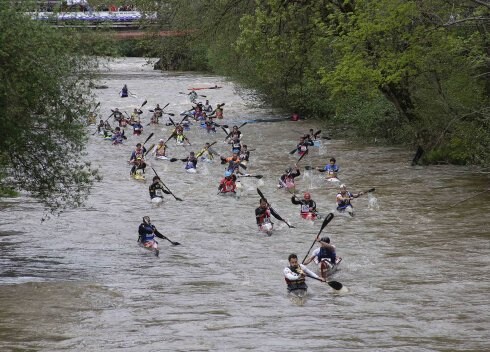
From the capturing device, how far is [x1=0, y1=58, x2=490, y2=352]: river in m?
15.5

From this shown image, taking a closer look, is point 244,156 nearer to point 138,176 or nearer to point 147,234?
point 138,176

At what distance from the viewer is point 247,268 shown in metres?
20.8

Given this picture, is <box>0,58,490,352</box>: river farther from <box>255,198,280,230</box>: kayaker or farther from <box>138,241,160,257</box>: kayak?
<box>255,198,280,230</box>: kayaker

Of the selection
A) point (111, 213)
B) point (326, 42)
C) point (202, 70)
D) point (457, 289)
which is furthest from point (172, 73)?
point (457, 289)

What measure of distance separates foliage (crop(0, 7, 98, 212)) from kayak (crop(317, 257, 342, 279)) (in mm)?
5292

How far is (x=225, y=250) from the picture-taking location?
22.8 m

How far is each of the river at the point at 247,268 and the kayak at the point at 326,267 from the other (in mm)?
174

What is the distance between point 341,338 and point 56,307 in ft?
17.1

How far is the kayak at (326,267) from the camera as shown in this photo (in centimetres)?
1988

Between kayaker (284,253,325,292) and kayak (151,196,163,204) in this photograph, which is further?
kayak (151,196,163,204)

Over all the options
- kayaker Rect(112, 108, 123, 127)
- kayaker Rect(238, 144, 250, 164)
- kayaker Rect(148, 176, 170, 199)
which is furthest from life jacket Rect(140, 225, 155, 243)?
kayaker Rect(112, 108, 123, 127)

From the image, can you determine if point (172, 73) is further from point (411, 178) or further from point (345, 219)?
point (345, 219)

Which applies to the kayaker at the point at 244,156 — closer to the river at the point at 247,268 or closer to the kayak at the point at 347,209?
the river at the point at 247,268

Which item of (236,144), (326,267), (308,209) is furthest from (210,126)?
(326,267)
